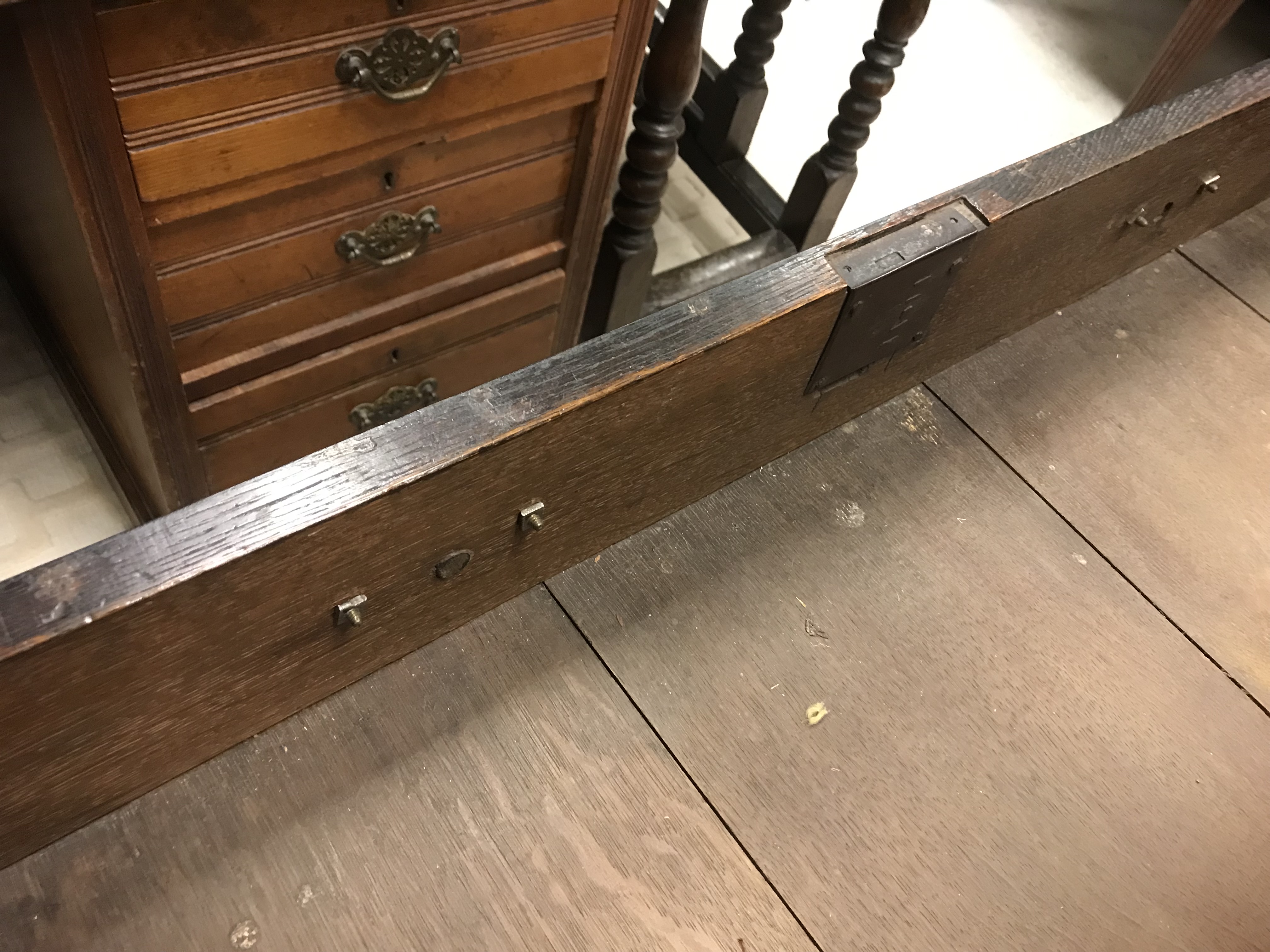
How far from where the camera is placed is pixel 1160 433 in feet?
2.88

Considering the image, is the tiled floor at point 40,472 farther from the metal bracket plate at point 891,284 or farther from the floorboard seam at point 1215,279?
the floorboard seam at point 1215,279

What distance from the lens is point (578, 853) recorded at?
1.89 feet

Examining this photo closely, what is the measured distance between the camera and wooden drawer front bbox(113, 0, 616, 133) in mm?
668

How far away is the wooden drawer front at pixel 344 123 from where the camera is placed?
0.72 metres

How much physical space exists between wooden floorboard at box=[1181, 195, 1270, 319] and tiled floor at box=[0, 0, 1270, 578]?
617 millimetres

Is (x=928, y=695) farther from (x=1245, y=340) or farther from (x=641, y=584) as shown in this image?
(x=1245, y=340)

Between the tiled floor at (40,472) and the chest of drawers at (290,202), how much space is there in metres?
0.04

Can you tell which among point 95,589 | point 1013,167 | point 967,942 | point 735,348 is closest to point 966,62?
point 1013,167

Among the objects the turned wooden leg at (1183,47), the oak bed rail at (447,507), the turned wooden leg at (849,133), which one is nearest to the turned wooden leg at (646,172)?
the turned wooden leg at (849,133)

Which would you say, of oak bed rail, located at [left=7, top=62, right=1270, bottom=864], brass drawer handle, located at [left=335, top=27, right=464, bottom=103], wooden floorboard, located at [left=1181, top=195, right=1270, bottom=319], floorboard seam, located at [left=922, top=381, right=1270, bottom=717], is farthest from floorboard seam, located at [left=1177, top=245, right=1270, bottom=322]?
brass drawer handle, located at [left=335, top=27, right=464, bottom=103]

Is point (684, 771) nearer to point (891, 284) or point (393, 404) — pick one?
point (891, 284)

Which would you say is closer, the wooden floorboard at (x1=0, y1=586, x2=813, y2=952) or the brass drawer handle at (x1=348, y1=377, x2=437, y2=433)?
the wooden floorboard at (x1=0, y1=586, x2=813, y2=952)

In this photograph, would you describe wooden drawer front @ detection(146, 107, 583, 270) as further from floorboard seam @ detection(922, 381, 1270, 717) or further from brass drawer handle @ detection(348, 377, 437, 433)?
floorboard seam @ detection(922, 381, 1270, 717)

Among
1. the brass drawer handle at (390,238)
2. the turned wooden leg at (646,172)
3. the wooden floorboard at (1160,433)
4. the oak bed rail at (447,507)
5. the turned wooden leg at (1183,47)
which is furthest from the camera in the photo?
the turned wooden leg at (1183,47)
